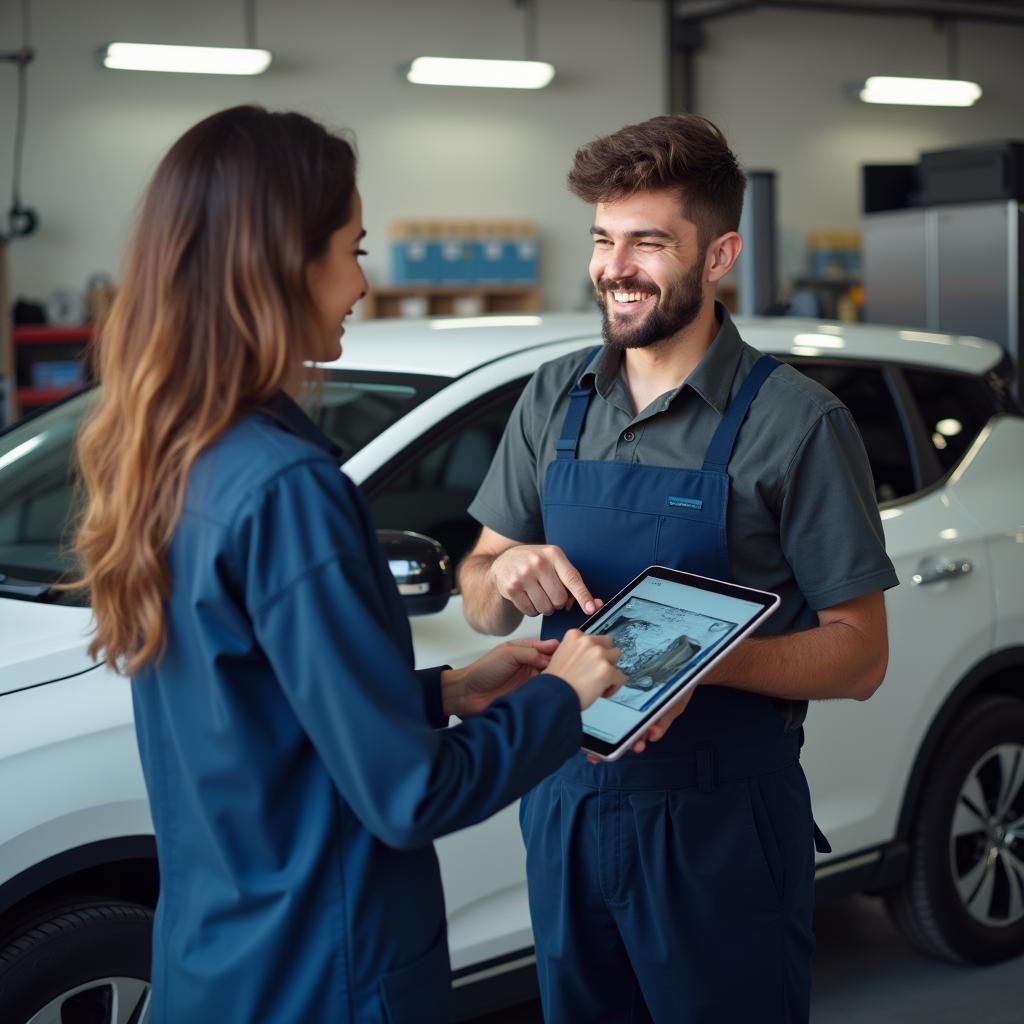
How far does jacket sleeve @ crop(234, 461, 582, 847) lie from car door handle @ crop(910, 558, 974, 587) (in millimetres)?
1908

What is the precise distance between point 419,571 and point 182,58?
7254 millimetres

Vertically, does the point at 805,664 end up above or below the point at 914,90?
below

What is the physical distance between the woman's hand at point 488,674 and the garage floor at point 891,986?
1634 millimetres

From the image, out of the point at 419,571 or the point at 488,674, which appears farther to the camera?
the point at 419,571

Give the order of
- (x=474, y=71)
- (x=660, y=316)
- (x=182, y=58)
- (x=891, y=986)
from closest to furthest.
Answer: (x=660, y=316) < (x=891, y=986) < (x=182, y=58) < (x=474, y=71)

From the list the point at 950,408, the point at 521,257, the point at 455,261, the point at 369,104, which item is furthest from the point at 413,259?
the point at 950,408

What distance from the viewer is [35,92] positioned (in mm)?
9000

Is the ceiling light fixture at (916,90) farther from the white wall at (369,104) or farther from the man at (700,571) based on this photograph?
the man at (700,571)

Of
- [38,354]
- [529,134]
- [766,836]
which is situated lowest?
[766,836]

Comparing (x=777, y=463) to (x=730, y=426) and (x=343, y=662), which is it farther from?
(x=343, y=662)

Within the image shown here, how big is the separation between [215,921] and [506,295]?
9631 mm

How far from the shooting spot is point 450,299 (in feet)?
34.1

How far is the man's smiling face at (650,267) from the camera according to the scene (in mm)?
1814

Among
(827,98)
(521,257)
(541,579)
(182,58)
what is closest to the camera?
(541,579)
